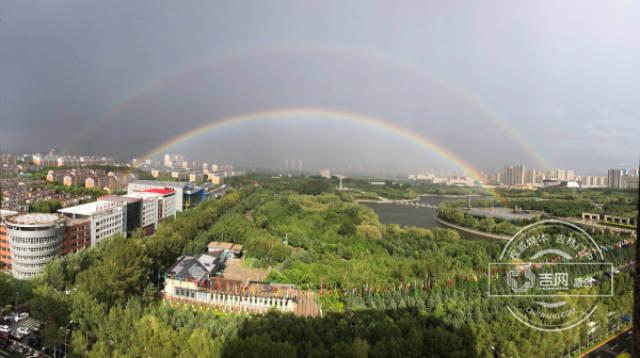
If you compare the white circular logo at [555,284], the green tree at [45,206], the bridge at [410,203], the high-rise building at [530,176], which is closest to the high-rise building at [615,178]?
the high-rise building at [530,176]

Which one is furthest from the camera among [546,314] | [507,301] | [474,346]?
[507,301]

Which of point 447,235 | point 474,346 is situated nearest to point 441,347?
point 474,346

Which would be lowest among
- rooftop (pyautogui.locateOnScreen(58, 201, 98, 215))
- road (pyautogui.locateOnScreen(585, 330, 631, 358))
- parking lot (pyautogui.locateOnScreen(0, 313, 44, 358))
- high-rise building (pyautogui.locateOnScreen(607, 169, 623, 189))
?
parking lot (pyautogui.locateOnScreen(0, 313, 44, 358))

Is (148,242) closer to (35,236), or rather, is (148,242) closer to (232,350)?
(35,236)

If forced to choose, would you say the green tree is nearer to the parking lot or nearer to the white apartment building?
the white apartment building

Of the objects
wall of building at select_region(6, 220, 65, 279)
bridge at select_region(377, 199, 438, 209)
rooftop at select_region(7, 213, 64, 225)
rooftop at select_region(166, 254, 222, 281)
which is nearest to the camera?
rooftop at select_region(166, 254, 222, 281)

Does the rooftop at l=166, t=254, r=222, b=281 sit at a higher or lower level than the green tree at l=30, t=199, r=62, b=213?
lower

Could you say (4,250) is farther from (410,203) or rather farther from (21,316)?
(410,203)

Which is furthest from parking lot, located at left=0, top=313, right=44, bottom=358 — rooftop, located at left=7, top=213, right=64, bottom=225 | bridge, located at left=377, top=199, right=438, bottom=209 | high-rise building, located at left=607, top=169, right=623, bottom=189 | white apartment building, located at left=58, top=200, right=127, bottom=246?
high-rise building, located at left=607, top=169, right=623, bottom=189
